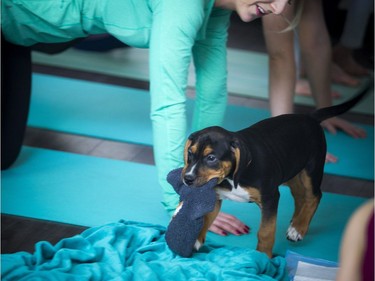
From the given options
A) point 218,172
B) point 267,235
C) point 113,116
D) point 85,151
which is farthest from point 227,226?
point 113,116

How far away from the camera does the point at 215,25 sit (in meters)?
2.33

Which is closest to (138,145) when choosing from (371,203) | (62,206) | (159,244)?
(62,206)

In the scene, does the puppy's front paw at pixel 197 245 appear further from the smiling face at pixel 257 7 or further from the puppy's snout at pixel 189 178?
the smiling face at pixel 257 7

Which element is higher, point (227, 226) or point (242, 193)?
point (242, 193)

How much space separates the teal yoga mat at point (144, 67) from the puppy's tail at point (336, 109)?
1321 mm

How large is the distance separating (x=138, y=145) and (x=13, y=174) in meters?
0.55

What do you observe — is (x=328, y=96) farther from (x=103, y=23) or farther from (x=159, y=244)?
(x=159, y=244)

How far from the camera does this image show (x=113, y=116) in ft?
10.1

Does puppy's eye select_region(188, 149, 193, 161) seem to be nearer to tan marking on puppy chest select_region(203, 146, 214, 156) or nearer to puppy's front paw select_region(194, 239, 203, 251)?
tan marking on puppy chest select_region(203, 146, 214, 156)

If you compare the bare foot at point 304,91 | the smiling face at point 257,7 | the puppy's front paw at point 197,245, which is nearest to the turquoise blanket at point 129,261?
the puppy's front paw at point 197,245

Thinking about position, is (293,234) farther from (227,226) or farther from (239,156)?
(239,156)

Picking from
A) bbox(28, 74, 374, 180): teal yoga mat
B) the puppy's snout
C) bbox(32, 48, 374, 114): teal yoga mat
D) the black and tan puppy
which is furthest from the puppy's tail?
bbox(32, 48, 374, 114): teal yoga mat

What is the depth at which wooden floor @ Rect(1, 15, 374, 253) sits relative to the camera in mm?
2088

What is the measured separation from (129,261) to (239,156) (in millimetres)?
404
